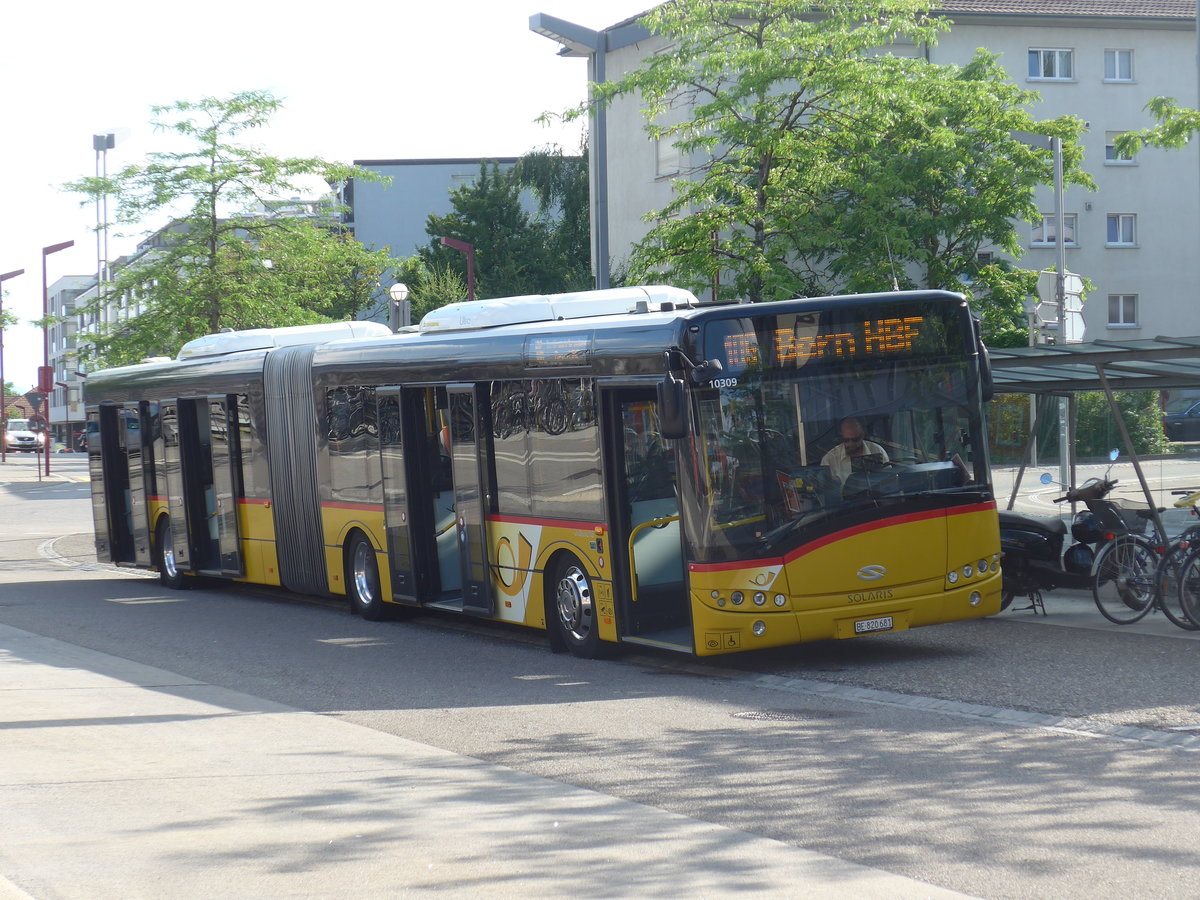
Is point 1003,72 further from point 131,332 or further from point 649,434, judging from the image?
point 649,434

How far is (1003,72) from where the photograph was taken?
43438 millimetres

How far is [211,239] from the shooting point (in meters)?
32.6

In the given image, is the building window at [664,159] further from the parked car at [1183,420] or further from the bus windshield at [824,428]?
the bus windshield at [824,428]

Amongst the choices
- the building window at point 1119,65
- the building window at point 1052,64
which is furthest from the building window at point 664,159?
the building window at point 1119,65

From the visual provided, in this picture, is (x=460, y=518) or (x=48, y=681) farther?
(x=460, y=518)

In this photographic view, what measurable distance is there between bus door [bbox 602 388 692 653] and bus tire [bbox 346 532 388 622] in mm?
4752

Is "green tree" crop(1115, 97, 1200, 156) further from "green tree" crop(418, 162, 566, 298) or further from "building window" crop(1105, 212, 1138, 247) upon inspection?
"green tree" crop(418, 162, 566, 298)

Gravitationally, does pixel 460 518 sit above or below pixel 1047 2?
below

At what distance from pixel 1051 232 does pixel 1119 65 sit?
6.30 m

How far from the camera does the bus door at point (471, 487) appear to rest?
1437 centimetres

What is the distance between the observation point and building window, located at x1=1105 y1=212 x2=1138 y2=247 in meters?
54.1

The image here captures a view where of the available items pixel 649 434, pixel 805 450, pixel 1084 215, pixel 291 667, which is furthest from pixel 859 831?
pixel 1084 215

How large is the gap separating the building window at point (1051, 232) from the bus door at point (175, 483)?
37.9 meters

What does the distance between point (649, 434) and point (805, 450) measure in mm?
1385
